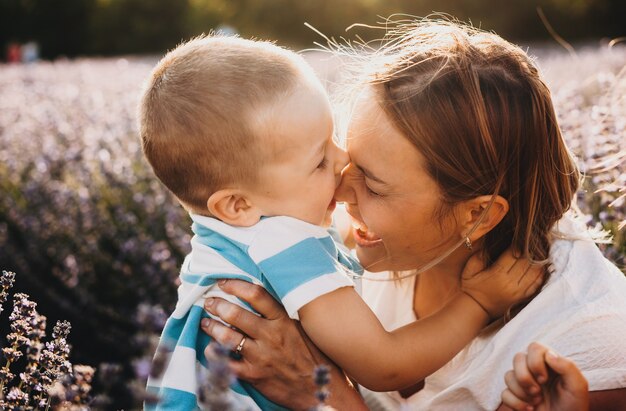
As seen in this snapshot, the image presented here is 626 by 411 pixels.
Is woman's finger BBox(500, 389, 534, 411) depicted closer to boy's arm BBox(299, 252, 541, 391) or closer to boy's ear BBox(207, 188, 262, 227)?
boy's arm BBox(299, 252, 541, 391)

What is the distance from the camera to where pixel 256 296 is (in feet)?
6.48

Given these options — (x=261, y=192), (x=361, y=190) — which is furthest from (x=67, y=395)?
(x=361, y=190)

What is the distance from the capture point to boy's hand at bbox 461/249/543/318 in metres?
2.09

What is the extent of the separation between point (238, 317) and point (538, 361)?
81 cm

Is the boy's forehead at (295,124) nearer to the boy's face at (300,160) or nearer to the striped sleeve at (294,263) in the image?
the boy's face at (300,160)

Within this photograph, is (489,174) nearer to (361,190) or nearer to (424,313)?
(361,190)

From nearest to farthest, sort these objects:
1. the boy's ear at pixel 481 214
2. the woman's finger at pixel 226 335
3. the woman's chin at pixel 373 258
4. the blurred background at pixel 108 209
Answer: the woman's finger at pixel 226 335 → the boy's ear at pixel 481 214 → the woman's chin at pixel 373 258 → the blurred background at pixel 108 209

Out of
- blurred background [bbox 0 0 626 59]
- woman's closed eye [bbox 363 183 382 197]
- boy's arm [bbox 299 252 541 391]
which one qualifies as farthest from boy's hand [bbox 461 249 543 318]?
blurred background [bbox 0 0 626 59]

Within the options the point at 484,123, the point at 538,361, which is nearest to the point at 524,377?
the point at 538,361

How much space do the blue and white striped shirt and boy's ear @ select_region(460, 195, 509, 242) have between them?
37 cm

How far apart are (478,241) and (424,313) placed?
0.36 meters

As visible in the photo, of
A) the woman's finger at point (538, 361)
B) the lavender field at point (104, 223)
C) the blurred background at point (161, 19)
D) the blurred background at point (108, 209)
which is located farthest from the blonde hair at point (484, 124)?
the blurred background at point (161, 19)

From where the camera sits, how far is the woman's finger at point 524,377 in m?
1.56

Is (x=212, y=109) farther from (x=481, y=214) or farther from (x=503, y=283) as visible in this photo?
(x=503, y=283)
